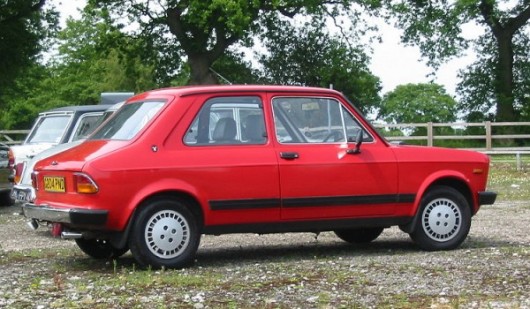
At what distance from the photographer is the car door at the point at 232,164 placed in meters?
8.72

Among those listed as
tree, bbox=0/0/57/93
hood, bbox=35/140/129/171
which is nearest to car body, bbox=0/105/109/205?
hood, bbox=35/140/129/171

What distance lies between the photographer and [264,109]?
927cm

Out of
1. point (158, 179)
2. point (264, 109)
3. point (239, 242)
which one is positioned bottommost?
point (239, 242)

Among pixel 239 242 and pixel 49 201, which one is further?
pixel 239 242

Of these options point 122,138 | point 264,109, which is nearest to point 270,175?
point 264,109

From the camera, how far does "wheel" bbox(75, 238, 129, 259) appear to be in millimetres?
9609

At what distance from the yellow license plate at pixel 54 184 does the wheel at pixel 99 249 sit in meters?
0.93

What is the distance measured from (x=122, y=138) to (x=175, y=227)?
3.25ft

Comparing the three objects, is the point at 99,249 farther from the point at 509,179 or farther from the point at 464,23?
the point at 464,23

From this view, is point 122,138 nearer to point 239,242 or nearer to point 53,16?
point 239,242

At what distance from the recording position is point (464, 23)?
45.1 m

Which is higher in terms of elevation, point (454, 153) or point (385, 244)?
point (454, 153)

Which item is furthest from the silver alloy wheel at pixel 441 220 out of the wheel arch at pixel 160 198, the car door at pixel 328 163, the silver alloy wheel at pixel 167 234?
the silver alloy wheel at pixel 167 234

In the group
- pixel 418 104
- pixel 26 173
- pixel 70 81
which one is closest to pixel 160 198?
pixel 26 173
